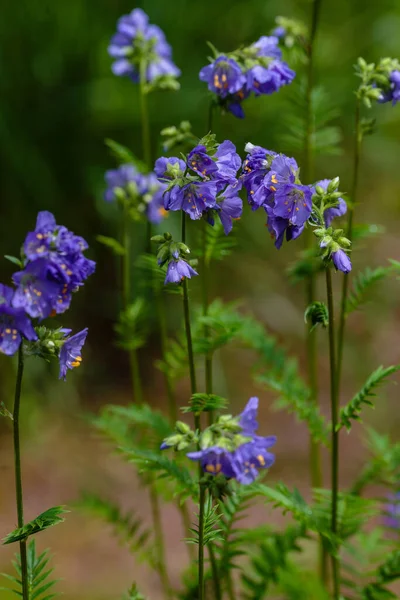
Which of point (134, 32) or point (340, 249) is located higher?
point (134, 32)

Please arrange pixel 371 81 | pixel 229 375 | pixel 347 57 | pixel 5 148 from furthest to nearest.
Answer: pixel 347 57 < pixel 229 375 < pixel 5 148 < pixel 371 81

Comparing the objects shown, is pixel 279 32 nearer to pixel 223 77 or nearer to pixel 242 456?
pixel 223 77

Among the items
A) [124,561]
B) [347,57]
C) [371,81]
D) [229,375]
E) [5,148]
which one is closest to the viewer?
[371,81]

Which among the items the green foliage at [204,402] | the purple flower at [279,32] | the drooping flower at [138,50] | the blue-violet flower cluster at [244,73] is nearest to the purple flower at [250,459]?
the green foliage at [204,402]

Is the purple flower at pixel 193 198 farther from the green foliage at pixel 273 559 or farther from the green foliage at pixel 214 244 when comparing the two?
the green foliage at pixel 273 559

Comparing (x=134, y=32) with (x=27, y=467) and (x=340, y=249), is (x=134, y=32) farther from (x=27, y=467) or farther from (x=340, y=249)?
(x=27, y=467)

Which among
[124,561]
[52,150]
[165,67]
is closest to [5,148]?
[52,150]

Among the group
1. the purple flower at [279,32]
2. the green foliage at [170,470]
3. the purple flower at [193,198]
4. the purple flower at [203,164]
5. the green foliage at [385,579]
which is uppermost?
the purple flower at [279,32]
